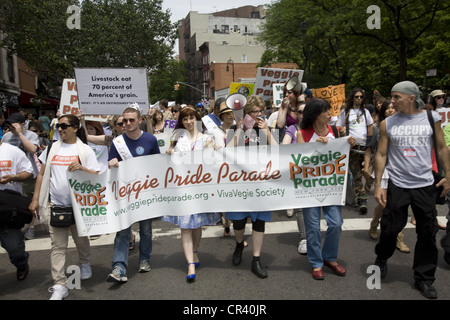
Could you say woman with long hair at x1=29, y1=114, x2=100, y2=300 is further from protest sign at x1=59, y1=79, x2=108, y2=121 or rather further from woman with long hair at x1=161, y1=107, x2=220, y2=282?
protest sign at x1=59, y1=79, x2=108, y2=121

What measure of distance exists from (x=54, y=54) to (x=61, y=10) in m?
3.06

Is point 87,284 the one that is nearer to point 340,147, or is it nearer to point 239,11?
point 340,147

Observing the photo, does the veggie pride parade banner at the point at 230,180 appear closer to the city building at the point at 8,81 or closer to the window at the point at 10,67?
the city building at the point at 8,81

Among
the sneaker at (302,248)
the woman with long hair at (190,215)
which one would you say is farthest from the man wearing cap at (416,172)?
the woman with long hair at (190,215)

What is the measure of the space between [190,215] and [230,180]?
22.6 inches

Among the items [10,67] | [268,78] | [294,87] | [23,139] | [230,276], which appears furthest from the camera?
[10,67]

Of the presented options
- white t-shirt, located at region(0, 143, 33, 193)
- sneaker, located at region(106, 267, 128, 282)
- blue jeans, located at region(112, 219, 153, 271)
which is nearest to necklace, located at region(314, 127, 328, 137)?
blue jeans, located at region(112, 219, 153, 271)

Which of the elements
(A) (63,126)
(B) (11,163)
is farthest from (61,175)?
(B) (11,163)

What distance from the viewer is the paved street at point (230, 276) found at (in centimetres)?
357

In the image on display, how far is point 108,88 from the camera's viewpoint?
5.42 metres

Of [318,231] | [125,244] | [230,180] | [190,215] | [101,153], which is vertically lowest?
[125,244]

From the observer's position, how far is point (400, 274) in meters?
3.89

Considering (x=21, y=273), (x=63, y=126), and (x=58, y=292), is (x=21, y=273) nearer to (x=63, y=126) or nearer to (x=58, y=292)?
(x=58, y=292)

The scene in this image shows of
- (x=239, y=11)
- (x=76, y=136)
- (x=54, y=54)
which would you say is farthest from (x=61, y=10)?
(x=239, y=11)
